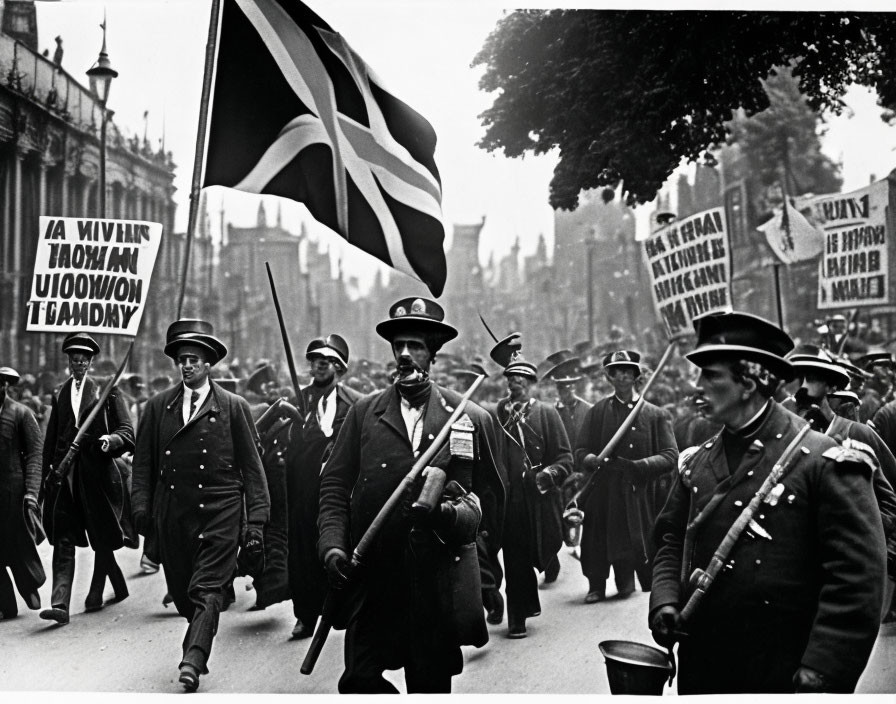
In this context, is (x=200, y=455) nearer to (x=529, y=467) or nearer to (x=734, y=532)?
(x=529, y=467)

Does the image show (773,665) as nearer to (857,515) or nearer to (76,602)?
(857,515)

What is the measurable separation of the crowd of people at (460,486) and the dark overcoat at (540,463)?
0.05 feet

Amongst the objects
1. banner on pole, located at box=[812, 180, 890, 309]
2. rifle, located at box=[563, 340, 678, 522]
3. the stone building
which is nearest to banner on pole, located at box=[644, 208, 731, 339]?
rifle, located at box=[563, 340, 678, 522]

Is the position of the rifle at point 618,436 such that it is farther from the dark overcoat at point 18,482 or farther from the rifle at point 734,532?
the dark overcoat at point 18,482

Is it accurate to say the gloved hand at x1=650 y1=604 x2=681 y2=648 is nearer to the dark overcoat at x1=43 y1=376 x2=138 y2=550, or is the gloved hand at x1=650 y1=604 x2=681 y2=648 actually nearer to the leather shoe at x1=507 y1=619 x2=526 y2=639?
the leather shoe at x1=507 y1=619 x2=526 y2=639

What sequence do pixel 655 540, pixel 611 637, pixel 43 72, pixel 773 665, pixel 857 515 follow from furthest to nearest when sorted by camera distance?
1. pixel 43 72
2. pixel 611 637
3. pixel 655 540
4. pixel 773 665
5. pixel 857 515

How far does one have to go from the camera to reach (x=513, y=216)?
21.8 ft

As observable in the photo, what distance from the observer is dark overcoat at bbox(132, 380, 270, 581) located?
577 centimetres

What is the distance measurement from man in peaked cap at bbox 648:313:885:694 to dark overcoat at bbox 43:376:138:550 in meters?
3.78

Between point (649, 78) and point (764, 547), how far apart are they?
3.93 meters

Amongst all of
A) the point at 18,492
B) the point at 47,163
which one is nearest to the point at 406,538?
the point at 18,492

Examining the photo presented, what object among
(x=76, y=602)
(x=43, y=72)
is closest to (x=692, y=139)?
(x=43, y=72)

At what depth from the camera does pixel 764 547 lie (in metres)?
4.11

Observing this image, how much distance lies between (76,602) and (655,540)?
12.8 ft
